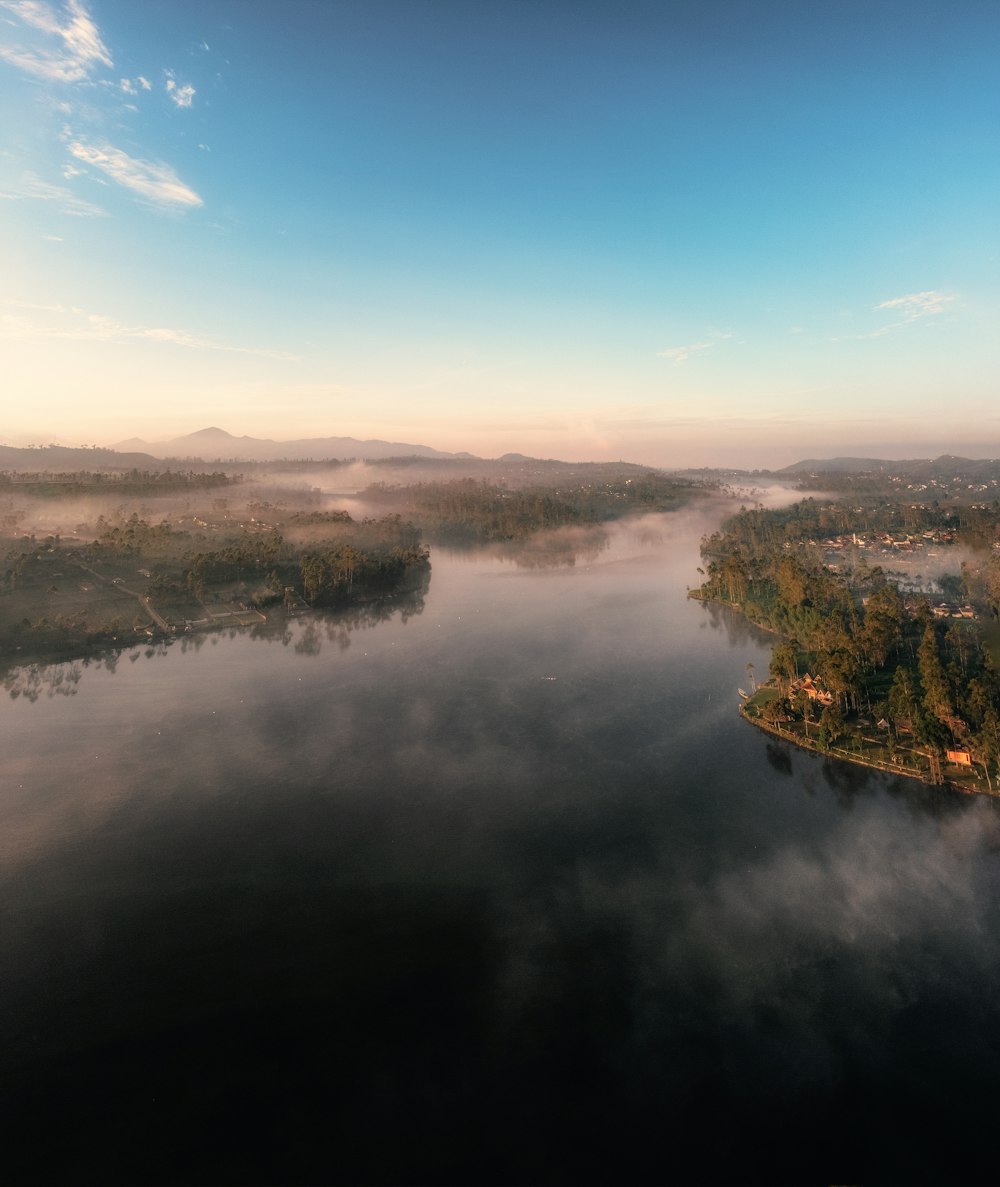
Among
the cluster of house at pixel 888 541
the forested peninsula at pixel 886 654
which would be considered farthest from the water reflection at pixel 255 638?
the cluster of house at pixel 888 541

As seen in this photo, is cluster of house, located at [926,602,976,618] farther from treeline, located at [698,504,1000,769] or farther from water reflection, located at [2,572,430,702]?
water reflection, located at [2,572,430,702]

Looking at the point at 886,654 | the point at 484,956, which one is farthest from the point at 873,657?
the point at 484,956

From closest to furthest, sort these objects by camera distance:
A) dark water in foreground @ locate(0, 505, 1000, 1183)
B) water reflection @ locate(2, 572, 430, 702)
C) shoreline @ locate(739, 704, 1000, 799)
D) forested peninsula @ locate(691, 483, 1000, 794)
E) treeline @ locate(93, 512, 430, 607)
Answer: dark water in foreground @ locate(0, 505, 1000, 1183) < shoreline @ locate(739, 704, 1000, 799) < forested peninsula @ locate(691, 483, 1000, 794) < water reflection @ locate(2, 572, 430, 702) < treeline @ locate(93, 512, 430, 607)

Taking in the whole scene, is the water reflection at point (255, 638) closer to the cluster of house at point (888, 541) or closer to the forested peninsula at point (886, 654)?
the forested peninsula at point (886, 654)

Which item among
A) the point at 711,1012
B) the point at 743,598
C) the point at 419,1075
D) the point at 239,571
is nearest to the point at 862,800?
the point at 711,1012

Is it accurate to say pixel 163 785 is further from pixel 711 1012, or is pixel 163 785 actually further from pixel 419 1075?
pixel 711 1012

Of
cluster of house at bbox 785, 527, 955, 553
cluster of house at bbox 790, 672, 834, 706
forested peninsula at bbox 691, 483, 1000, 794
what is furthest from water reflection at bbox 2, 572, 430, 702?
cluster of house at bbox 785, 527, 955, 553
